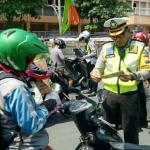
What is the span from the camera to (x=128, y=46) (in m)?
2.77

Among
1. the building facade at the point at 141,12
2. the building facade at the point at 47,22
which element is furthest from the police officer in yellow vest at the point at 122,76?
the building facade at the point at 141,12

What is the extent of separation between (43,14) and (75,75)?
85.7ft

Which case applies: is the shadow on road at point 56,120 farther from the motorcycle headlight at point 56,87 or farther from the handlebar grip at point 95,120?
the handlebar grip at point 95,120

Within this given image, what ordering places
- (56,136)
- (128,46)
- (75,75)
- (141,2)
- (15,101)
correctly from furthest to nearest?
(141,2) < (75,75) < (56,136) < (128,46) < (15,101)

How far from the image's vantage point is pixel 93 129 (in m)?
2.18

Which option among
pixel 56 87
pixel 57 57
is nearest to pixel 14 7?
pixel 57 57

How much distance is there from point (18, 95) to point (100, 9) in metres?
27.2

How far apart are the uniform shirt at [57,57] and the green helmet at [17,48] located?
5.54 meters

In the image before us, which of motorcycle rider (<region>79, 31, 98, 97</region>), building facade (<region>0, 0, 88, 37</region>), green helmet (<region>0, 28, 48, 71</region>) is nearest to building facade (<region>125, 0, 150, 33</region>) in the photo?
building facade (<region>0, 0, 88, 37</region>)

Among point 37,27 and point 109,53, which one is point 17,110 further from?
point 37,27

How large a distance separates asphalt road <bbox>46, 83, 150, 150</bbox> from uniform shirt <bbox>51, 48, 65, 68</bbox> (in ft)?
7.41

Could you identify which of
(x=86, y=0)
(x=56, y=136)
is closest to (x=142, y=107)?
(x=56, y=136)

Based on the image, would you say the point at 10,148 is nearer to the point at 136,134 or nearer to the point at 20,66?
the point at 20,66

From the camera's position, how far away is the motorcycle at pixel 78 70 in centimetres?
833
